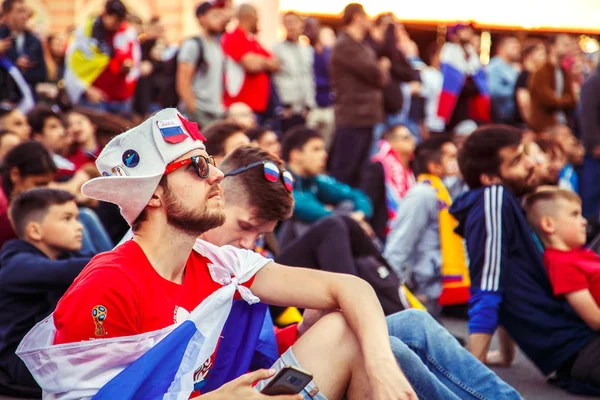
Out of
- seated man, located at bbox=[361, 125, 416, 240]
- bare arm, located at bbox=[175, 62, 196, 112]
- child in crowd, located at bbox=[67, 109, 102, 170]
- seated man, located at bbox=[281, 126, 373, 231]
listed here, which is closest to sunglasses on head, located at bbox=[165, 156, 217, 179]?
seated man, located at bbox=[281, 126, 373, 231]

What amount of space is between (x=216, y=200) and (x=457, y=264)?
3443 millimetres

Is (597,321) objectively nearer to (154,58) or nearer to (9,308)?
(9,308)

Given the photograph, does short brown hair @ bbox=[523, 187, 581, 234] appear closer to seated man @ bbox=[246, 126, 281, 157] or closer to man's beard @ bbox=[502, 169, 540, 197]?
man's beard @ bbox=[502, 169, 540, 197]

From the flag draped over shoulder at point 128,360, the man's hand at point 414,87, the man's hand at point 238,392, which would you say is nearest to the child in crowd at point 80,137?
the flag draped over shoulder at point 128,360

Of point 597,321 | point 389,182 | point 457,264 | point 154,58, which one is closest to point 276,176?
point 597,321

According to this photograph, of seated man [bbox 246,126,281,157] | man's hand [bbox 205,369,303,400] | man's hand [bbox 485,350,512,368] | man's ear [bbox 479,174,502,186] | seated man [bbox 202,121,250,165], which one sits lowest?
man's hand [bbox 485,350,512,368]

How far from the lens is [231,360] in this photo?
2.80m

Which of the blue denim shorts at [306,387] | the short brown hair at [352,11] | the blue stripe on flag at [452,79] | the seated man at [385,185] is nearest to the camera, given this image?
the blue denim shorts at [306,387]

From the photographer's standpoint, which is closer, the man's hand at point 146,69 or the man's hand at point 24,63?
the man's hand at point 24,63

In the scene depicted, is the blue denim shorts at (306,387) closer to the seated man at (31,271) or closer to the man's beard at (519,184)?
the seated man at (31,271)

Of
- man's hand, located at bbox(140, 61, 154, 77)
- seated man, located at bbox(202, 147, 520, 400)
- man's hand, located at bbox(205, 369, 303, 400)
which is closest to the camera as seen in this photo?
man's hand, located at bbox(205, 369, 303, 400)

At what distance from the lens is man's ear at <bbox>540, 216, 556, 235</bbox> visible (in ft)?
14.5

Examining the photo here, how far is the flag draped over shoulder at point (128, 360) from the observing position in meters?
2.21

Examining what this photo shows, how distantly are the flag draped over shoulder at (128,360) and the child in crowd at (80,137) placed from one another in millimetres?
4365
